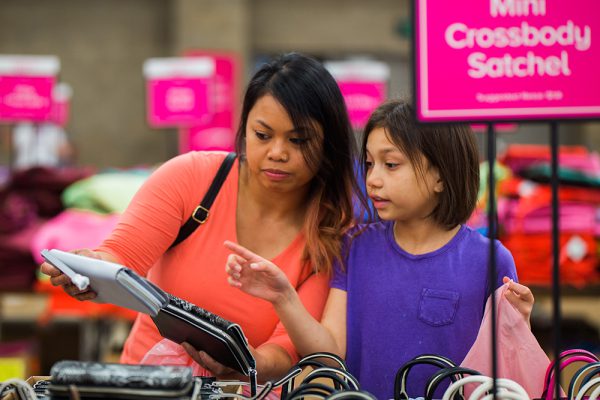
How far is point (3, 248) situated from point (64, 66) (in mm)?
8789

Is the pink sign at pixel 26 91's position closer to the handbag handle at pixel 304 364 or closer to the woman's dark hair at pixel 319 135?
the woman's dark hair at pixel 319 135

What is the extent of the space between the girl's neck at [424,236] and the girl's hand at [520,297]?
245 millimetres

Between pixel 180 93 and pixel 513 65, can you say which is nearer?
pixel 513 65

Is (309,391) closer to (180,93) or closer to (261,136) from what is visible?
(261,136)

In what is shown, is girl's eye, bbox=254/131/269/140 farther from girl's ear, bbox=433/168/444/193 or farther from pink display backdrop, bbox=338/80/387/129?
pink display backdrop, bbox=338/80/387/129

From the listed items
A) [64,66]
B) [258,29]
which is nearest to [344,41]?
[258,29]

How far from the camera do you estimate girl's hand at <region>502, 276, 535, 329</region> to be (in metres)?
1.50

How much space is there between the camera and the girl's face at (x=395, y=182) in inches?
66.4

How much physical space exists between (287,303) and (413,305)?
27 centimetres

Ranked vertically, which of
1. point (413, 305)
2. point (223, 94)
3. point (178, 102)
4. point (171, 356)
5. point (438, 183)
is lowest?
point (171, 356)

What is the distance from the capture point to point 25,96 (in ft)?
16.7

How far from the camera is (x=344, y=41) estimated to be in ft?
40.7

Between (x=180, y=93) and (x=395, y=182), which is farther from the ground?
(x=180, y=93)

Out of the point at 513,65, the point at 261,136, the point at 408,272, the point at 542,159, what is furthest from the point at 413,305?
the point at 542,159
